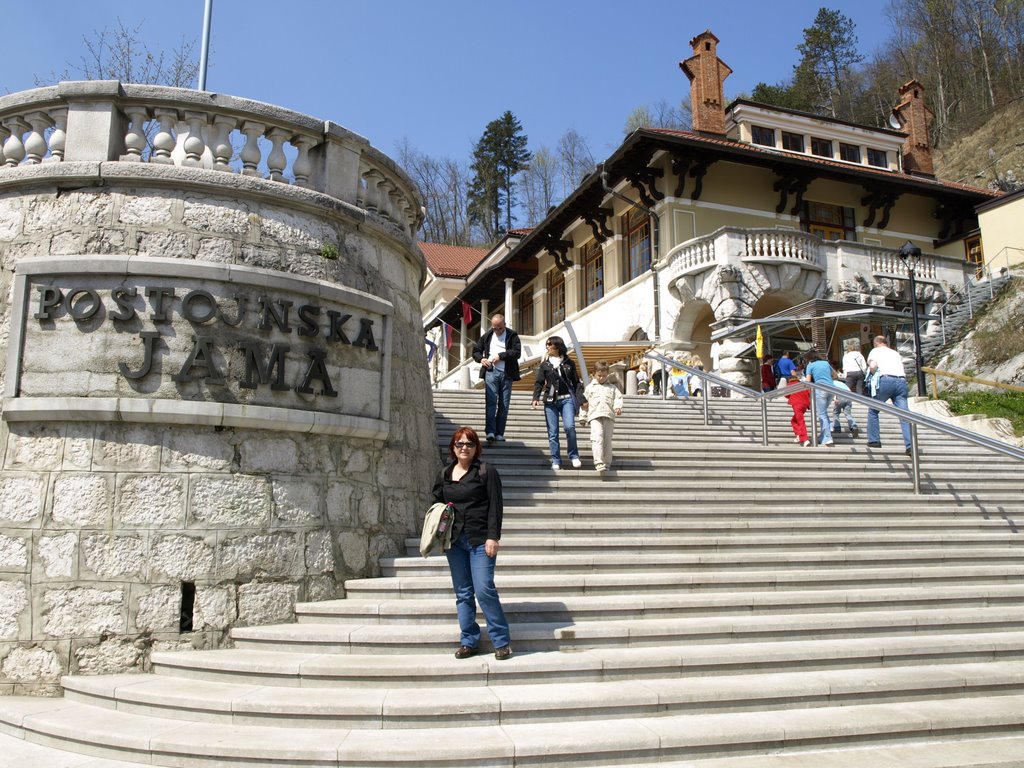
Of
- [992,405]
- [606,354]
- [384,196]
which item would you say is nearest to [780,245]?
[606,354]

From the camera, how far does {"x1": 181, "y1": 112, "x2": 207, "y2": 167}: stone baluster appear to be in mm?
6652

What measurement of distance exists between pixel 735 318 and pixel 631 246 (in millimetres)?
6245

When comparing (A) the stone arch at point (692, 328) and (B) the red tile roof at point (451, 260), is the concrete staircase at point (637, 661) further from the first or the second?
(B) the red tile roof at point (451, 260)

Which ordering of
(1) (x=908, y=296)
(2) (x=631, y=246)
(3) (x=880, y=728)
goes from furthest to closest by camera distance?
(2) (x=631, y=246) < (1) (x=908, y=296) < (3) (x=880, y=728)

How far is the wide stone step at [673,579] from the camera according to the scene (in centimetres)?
645

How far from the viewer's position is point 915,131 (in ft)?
101

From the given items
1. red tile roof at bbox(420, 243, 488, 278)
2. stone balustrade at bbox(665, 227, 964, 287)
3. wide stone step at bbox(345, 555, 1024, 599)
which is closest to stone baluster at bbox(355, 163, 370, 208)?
wide stone step at bbox(345, 555, 1024, 599)

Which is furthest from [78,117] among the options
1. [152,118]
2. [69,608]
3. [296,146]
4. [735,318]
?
[735,318]

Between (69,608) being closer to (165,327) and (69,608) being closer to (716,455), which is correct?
(165,327)

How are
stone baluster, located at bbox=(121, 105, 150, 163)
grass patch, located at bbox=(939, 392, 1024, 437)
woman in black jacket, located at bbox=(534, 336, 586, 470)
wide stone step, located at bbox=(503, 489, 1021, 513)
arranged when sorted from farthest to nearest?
grass patch, located at bbox=(939, 392, 1024, 437)
woman in black jacket, located at bbox=(534, 336, 586, 470)
wide stone step, located at bbox=(503, 489, 1021, 513)
stone baluster, located at bbox=(121, 105, 150, 163)

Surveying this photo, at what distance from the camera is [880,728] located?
4684mm

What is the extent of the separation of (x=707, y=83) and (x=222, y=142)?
2370 centimetres

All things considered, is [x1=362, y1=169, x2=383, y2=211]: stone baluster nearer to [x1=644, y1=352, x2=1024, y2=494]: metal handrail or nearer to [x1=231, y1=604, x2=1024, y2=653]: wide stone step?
[x1=231, y1=604, x2=1024, y2=653]: wide stone step

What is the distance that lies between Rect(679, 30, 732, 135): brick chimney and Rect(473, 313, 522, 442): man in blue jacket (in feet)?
63.8
